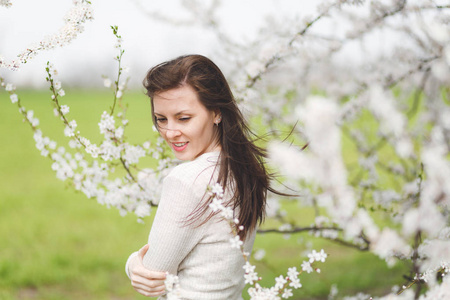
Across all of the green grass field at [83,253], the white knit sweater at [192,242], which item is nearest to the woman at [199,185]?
the white knit sweater at [192,242]

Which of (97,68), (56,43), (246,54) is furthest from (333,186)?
(97,68)

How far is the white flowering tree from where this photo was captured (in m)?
0.80

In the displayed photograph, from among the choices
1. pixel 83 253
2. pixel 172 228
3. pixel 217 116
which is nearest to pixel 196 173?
pixel 172 228

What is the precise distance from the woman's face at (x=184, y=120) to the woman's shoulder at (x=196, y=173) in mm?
156

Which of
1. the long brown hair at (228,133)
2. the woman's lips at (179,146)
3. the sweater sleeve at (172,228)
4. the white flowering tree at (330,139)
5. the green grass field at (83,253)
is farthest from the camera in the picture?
the green grass field at (83,253)

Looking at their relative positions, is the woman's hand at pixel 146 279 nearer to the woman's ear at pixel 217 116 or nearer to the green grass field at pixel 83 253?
the woman's ear at pixel 217 116

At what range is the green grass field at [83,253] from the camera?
11.9ft

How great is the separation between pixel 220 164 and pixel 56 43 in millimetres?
739

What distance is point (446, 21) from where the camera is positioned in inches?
91.0

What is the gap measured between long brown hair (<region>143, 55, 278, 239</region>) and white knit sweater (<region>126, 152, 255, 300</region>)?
8 centimetres

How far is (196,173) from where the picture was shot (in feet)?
4.51

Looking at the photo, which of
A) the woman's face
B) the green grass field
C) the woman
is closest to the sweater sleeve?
the woman

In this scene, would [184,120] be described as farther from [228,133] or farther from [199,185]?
[199,185]

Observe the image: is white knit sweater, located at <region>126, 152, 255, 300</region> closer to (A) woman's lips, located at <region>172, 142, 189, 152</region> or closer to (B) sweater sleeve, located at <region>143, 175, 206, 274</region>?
(B) sweater sleeve, located at <region>143, 175, 206, 274</region>
